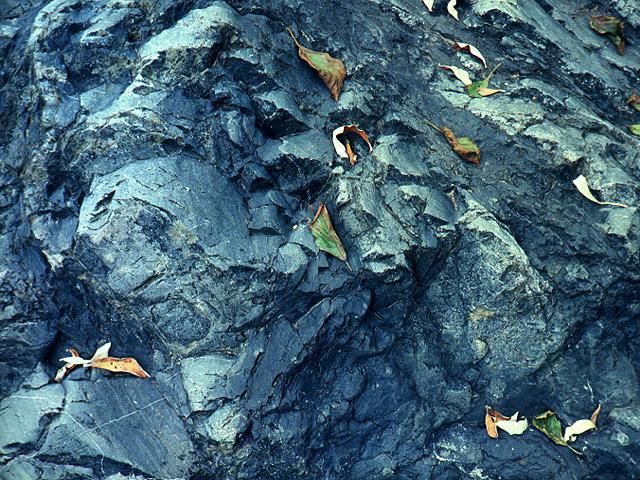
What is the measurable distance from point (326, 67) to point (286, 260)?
1034mm

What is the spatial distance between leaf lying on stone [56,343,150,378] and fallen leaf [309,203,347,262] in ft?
3.25

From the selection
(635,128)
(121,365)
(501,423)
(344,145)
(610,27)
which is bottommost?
(501,423)

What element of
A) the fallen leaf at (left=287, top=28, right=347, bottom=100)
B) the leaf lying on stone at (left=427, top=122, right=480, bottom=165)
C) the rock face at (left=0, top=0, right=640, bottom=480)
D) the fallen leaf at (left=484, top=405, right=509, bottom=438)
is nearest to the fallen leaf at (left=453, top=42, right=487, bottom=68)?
the rock face at (left=0, top=0, right=640, bottom=480)

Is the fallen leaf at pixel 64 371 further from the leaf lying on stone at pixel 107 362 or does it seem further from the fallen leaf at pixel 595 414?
the fallen leaf at pixel 595 414

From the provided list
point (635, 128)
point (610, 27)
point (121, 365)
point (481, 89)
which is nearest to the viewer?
point (121, 365)

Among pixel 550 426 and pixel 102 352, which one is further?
pixel 550 426

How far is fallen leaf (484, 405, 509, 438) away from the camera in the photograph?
3166mm

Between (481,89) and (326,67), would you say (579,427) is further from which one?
(326,67)

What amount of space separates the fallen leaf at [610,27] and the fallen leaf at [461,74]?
3.54 ft

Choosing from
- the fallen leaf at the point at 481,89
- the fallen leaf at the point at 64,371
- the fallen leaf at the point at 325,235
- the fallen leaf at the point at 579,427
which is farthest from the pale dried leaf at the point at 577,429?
the fallen leaf at the point at 64,371

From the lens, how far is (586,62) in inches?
147

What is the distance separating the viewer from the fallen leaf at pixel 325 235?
3.01 metres

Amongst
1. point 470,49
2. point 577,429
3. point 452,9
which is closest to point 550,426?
point 577,429

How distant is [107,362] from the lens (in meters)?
2.96
